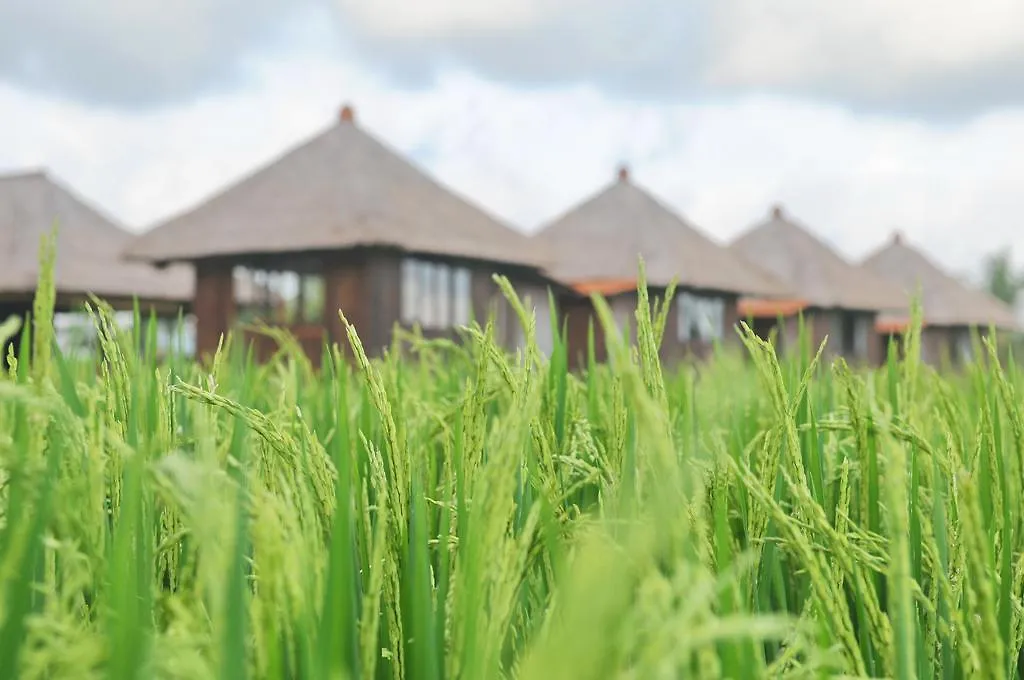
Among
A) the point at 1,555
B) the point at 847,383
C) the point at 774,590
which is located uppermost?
the point at 847,383

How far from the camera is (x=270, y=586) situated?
473 mm

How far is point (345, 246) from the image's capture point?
16688 millimetres

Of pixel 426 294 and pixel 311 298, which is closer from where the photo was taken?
pixel 426 294

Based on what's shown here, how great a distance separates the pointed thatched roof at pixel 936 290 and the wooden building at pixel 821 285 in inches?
127

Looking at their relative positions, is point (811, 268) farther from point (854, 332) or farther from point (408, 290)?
point (408, 290)

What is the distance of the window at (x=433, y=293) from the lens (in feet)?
59.2

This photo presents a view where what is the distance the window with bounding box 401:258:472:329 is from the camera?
59.2 feet

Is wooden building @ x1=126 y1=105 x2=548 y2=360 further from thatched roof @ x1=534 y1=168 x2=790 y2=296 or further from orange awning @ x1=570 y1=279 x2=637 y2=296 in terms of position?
thatched roof @ x1=534 y1=168 x2=790 y2=296

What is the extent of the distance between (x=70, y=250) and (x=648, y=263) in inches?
627

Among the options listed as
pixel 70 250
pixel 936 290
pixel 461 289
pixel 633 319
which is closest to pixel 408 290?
pixel 461 289

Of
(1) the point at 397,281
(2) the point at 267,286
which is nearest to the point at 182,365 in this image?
(1) the point at 397,281

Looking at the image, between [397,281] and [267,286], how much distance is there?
359cm

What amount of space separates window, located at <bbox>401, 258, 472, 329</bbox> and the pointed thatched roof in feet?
70.9

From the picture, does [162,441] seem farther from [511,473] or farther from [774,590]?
[774,590]
